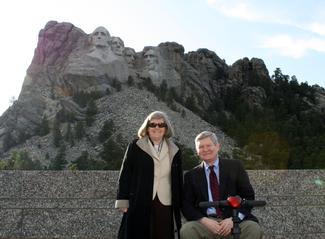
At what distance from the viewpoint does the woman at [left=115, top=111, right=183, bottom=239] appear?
4.68 m

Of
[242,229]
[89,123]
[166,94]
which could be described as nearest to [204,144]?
[242,229]

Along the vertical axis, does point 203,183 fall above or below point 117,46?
below

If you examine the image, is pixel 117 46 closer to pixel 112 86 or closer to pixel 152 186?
pixel 112 86

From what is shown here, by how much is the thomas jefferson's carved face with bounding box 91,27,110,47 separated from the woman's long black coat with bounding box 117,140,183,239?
2663 inches

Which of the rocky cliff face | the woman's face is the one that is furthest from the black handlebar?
the rocky cliff face

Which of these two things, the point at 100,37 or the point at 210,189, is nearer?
the point at 210,189

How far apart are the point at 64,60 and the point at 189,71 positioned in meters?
18.8

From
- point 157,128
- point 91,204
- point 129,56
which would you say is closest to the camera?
point 157,128

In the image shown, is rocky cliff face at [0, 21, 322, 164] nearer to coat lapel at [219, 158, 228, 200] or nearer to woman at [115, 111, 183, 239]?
woman at [115, 111, 183, 239]


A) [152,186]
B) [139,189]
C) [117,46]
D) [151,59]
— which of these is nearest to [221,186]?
[152,186]

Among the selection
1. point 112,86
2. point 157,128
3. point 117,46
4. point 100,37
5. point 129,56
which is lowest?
point 157,128

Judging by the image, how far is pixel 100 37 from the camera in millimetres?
72188

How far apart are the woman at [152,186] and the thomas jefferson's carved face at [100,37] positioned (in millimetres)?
67607

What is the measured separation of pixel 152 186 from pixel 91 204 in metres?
1.44
